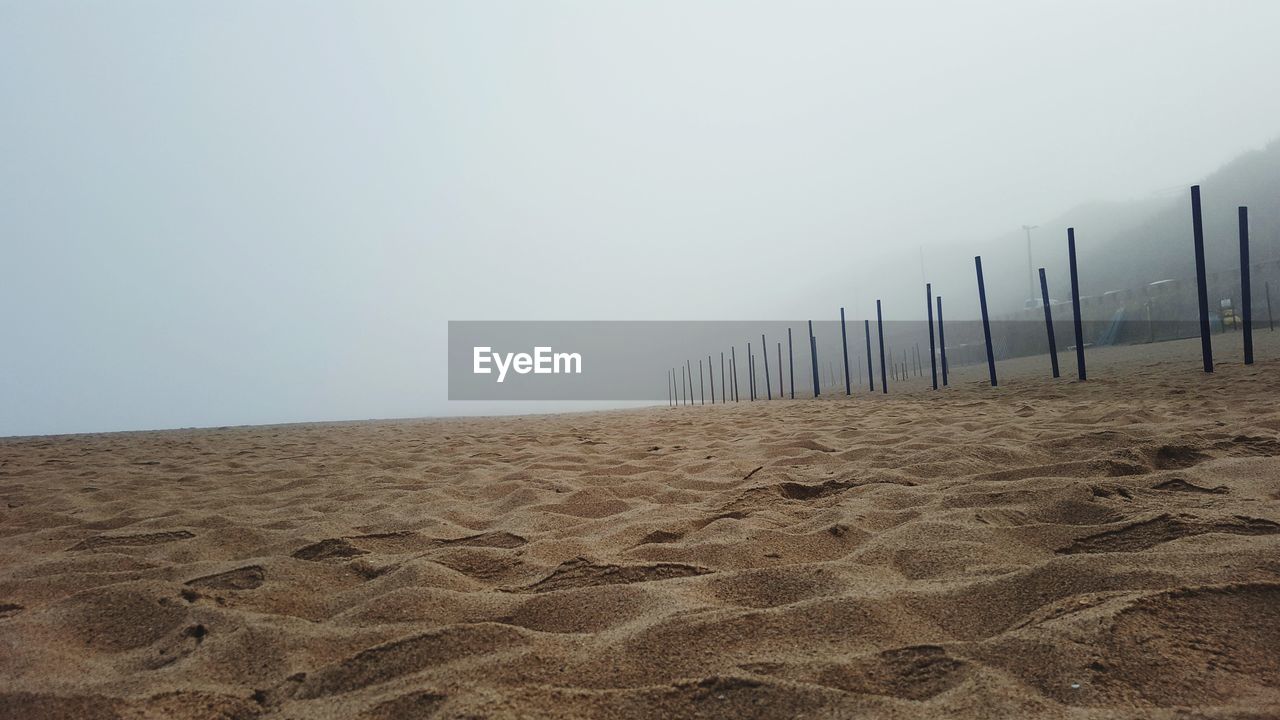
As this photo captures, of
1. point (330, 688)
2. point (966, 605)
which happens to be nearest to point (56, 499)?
point (330, 688)

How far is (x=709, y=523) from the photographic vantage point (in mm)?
2602

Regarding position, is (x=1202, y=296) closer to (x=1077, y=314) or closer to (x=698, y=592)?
(x=1077, y=314)

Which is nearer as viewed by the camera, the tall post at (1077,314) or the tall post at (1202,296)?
the tall post at (1202,296)

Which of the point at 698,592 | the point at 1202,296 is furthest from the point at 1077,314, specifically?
the point at 698,592

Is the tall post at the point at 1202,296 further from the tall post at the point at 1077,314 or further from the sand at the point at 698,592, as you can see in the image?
the sand at the point at 698,592

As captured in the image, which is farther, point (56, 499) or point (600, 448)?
point (600, 448)

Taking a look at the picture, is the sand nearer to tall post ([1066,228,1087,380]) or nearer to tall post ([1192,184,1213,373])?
tall post ([1192,184,1213,373])

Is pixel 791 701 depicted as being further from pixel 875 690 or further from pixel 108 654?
pixel 108 654

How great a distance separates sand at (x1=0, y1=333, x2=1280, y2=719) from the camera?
1222mm

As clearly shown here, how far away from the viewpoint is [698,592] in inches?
70.4

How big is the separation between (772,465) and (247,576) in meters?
2.80

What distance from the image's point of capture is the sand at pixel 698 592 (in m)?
1.22

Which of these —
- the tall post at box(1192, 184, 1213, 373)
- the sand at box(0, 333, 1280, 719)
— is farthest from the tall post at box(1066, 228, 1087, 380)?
the sand at box(0, 333, 1280, 719)

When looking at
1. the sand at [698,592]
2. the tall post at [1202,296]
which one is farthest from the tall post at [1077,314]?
the sand at [698,592]
